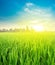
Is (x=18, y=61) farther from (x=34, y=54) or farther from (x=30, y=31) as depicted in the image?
(x=30, y=31)

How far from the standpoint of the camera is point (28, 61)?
77cm

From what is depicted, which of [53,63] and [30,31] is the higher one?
[30,31]

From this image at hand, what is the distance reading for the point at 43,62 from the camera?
2.73 feet

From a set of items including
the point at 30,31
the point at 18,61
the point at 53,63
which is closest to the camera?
the point at 53,63

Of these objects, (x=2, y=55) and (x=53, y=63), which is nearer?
(x=53, y=63)

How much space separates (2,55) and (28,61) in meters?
0.24

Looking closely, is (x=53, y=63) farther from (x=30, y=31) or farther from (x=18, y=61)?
(x=30, y=31)

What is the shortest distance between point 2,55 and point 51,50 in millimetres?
296

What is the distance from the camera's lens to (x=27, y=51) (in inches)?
37.0

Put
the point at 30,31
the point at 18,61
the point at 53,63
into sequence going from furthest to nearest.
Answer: the point at 30,31 < the point at 18,61 < the point at 53,63

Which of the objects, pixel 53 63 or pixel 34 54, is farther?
pixel 34 54

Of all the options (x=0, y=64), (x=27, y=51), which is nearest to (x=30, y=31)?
(x=27, y=51)

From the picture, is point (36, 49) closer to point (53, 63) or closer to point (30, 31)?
A: point (53, 63)

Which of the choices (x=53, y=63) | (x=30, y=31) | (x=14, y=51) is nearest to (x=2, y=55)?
(x=14, y=51)
